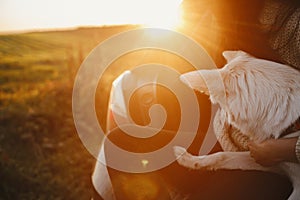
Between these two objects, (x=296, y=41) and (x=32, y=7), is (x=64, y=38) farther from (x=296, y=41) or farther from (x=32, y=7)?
(x=296, y=41)

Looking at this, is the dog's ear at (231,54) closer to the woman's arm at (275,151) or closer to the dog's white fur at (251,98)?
the dog's white fur at (251,98)

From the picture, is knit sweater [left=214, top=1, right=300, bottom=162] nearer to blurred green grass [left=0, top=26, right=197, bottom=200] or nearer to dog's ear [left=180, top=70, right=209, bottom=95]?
dog's ear [left=180, top=70, right=209, bottom=95]

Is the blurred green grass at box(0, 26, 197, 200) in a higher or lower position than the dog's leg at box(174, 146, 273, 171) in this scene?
lower

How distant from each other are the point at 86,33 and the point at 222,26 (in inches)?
57.8

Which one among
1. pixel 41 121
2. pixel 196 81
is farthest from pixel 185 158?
pixel 41 121

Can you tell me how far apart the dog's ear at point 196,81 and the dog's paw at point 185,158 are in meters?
0.32

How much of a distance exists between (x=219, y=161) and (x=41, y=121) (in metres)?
2.94

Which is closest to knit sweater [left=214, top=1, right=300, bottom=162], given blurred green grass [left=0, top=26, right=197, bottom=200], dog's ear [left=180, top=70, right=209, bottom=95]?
dog's ear [left=180, top=70, right=209, bottom=95]

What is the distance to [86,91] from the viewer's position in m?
5.00

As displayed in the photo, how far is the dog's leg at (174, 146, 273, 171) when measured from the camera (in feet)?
9.72

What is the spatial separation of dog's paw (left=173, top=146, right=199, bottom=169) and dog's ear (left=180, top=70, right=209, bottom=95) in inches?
12.7

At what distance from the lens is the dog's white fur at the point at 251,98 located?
2.91m

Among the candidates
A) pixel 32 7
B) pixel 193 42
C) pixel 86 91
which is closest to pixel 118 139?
pixel 193 42

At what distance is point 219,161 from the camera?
9.80ft
